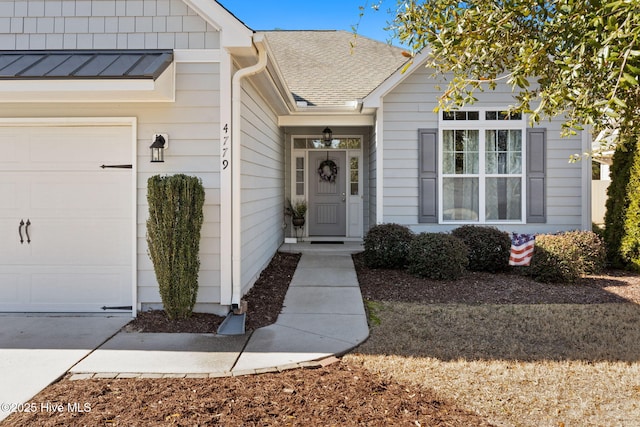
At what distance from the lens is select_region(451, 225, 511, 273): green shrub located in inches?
289

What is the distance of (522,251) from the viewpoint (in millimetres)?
7086

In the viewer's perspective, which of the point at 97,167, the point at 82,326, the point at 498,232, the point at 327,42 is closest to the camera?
the point at 82,326

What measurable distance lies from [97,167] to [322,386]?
3.55 m

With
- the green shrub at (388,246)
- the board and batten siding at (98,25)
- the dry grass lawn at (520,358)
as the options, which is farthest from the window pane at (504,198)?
the board and batten siding at (98,25)

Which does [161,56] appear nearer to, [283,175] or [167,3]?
[167,3]

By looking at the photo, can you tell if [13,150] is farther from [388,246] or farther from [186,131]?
[388,246]

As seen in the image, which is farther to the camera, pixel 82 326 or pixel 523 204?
pixel 523 204

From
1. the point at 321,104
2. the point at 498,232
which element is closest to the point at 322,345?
the point at 498,232

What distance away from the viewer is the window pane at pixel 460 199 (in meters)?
8.06

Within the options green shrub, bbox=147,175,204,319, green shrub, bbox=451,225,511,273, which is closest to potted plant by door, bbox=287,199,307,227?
green shrub, bbox=451,225,511,273

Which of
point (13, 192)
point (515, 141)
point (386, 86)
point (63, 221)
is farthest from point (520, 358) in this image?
point (13, 192)

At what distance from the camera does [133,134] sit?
16.3 feet

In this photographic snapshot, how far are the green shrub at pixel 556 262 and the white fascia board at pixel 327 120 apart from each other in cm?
389

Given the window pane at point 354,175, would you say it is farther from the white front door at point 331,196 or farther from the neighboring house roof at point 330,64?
the neighboring house roof at point 330,64
